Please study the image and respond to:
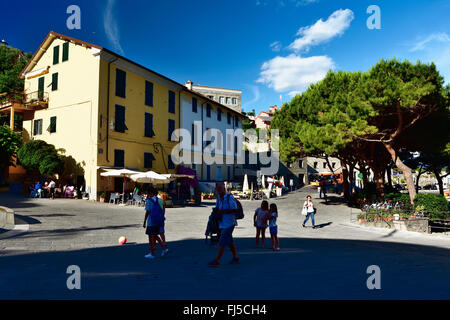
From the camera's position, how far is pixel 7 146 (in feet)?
77.9

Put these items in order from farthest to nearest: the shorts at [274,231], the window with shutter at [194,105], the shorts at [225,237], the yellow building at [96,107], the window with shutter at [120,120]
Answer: the window with shutter at [194,105] → the window with shutter at [120,120] → the yellow building at [96,107] → the shorts at [274,231] → the shorts at [225,237]

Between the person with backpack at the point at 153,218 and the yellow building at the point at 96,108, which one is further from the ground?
the yellow building at the point at 96,108

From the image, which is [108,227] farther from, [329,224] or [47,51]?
[47,51]

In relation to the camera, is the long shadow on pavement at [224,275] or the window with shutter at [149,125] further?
the window with shutter at [149,125]

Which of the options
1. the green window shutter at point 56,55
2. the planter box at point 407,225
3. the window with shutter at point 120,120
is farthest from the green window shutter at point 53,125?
the planter box at point 407,225

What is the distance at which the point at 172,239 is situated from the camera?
1031cm

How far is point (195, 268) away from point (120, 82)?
835 inches

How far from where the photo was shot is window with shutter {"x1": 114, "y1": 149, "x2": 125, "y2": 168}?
2341 cm

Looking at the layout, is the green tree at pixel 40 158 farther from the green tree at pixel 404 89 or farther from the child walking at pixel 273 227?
the green tree at pixel 404 89

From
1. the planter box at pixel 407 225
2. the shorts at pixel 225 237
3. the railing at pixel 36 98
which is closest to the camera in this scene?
the shorts at pixel 225 237

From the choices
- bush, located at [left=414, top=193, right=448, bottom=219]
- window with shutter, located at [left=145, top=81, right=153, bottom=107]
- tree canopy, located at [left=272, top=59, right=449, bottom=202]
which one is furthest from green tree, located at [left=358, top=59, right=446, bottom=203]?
window with shutter, located at [left=145, top=81, right=153, bottom=107]

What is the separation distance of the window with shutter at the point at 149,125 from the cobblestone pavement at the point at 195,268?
15.8 meters

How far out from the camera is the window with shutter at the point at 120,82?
78.7 ft

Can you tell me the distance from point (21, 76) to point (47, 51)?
4.50 m
